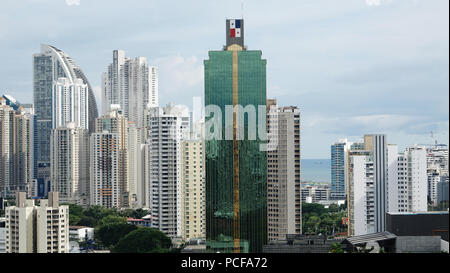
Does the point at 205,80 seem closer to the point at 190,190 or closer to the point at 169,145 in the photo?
the point at 169,145

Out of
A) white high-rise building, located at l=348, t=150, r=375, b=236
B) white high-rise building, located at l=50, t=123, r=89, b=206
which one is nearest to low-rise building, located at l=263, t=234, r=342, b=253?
white high-rise building, located at l=348, t=150, r=375, b=236

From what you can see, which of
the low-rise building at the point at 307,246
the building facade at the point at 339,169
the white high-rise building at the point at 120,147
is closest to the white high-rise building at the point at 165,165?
the white high-rise building at the point at 120,147

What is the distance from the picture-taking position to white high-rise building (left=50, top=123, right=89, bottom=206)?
7.14 m

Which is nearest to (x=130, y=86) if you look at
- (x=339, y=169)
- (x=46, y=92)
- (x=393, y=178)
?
(x=46, y=92)

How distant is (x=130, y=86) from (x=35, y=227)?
8.21 ft

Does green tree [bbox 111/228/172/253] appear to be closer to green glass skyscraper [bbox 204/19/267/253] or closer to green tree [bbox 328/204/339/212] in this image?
green glass skyscraper [bbox 204/19/267/253]

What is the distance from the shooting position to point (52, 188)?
22.0 feet

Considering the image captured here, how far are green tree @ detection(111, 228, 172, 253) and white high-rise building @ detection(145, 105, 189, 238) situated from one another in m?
0.31

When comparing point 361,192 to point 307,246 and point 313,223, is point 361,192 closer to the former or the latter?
point 313,223

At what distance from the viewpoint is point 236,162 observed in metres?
6.50

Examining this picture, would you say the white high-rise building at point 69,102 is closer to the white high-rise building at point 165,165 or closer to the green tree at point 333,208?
the white high-rise building at point 165,165

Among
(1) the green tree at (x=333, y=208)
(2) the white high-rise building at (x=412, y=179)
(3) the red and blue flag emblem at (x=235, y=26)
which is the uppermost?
(3) the red and blue flag emblem at (x=235, y=26)

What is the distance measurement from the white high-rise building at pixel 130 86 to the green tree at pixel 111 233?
4.87 feet

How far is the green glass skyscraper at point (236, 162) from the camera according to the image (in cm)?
643
